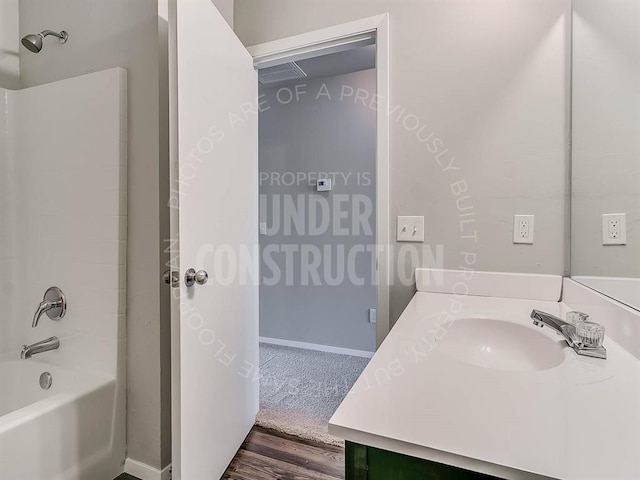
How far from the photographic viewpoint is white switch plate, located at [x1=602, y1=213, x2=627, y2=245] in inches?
37.1

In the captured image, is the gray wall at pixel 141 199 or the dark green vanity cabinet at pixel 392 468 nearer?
the dark green vanity cabinet at pixel 392 468

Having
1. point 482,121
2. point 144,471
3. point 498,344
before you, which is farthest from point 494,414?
point 144,471

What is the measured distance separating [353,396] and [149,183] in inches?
47.7

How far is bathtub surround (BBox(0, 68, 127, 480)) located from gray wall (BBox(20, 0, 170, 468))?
0.05 meters

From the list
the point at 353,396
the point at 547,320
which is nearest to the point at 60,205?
the point at 353,396

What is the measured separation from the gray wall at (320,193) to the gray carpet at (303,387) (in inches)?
7.8

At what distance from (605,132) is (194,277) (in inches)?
59.7

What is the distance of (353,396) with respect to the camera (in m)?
0.57

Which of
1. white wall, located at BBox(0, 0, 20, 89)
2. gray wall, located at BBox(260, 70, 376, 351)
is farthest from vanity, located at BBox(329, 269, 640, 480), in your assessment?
white wall, located at BBox(0, 0, 20, 89)

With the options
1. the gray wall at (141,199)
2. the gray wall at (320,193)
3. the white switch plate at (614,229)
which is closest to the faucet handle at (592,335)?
the white switch plate at (614,229)

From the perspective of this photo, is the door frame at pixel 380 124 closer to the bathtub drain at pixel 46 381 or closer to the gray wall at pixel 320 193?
the gray wall at pixel 320 193

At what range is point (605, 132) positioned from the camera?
104 centimetres

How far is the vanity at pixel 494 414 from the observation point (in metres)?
0.42

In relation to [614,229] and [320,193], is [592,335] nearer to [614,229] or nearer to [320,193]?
[614,229]
